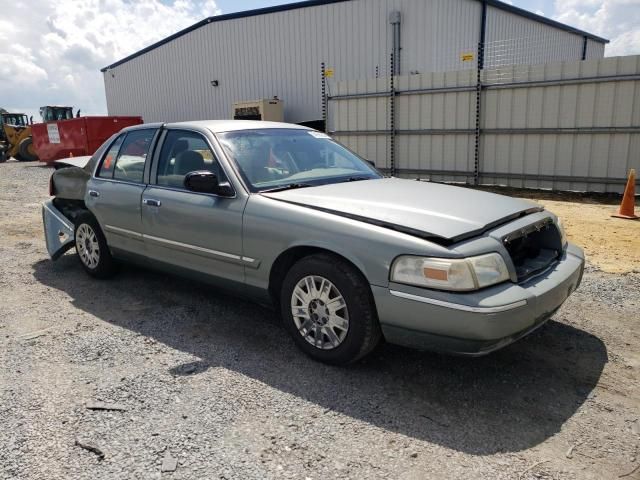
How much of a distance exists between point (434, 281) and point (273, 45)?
20683 mm

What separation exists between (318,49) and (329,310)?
18448mm

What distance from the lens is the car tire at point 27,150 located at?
2453cm

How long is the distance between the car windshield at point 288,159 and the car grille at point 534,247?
1.40 m

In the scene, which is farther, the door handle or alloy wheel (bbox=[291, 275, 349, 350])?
the door handle

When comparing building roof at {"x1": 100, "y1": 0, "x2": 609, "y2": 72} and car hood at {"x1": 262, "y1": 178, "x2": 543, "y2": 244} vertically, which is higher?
building roof at {"x1": 100, "y1": 0, "x2": 609, "y2": 72}

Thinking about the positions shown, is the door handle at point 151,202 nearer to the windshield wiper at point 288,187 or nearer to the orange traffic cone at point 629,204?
the windshield wiper at point 288,187

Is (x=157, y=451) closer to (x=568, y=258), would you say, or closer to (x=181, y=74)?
(x=568, y=258)

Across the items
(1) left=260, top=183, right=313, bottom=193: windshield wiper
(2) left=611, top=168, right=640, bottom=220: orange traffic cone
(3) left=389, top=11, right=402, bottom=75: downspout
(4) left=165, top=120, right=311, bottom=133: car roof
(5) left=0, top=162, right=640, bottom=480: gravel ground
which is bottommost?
(5) left=0, top=162, right=640, bottom=480: gravel ground

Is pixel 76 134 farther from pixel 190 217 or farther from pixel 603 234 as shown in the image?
pixel 603 234

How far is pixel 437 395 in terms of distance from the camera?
306 centimetres

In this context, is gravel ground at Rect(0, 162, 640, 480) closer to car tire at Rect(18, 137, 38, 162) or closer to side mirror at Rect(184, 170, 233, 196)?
side mirror at Rect(184, 170, 233, 196)

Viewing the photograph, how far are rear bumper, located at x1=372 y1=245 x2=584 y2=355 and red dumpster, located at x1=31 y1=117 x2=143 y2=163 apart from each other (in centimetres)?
1818

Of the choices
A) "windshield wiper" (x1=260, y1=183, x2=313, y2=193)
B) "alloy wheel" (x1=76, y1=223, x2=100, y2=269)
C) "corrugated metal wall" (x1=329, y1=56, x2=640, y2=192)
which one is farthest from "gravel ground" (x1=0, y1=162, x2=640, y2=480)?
"corrugated metal wall" (x1=329, y1=56, x2=640, y2=192)

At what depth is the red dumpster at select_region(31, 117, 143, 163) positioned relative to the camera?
18828 millimetres
